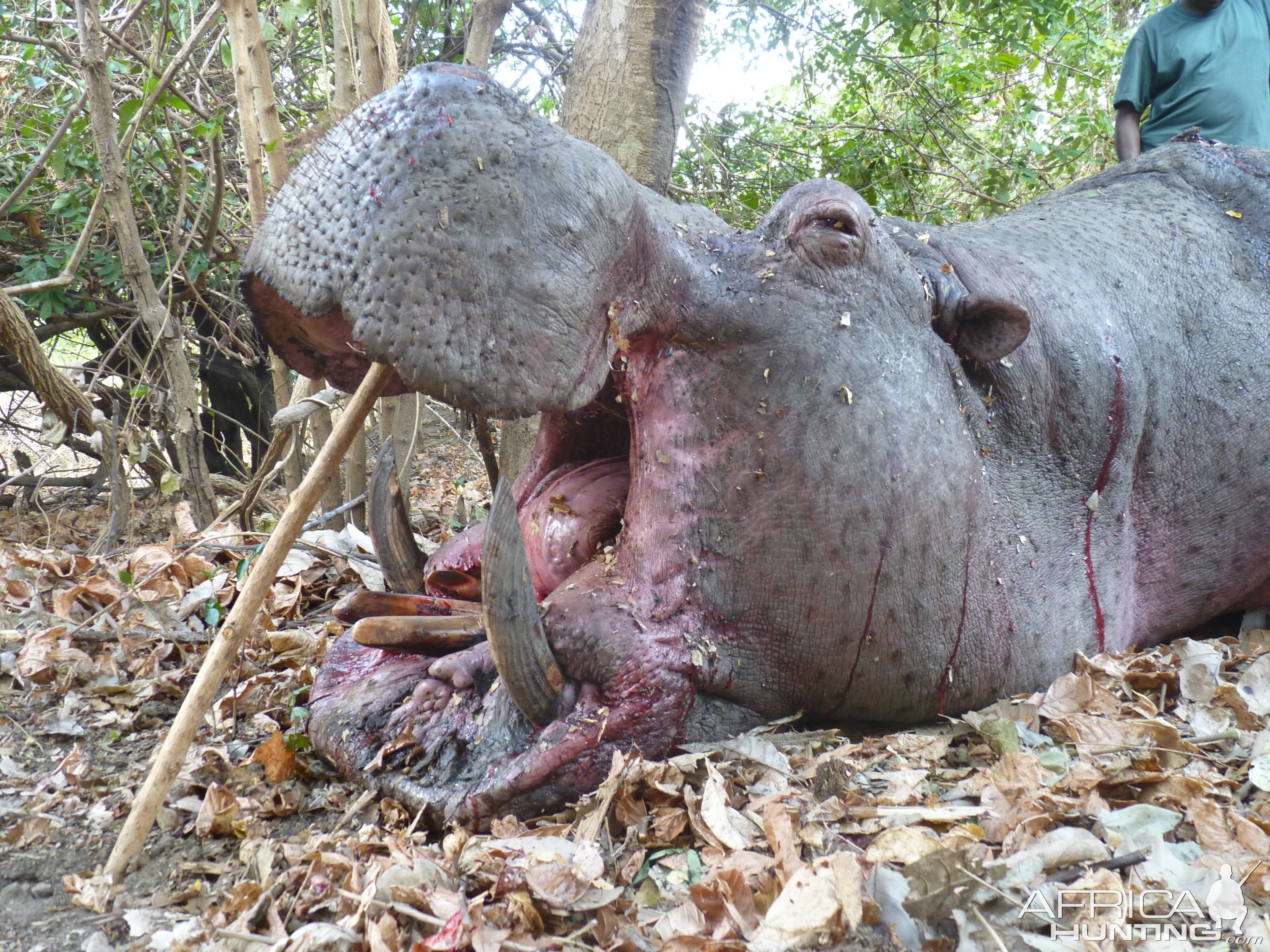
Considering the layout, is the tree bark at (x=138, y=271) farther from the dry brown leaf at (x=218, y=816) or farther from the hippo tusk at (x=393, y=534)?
the dry brown leaf at (x=218, y=816)

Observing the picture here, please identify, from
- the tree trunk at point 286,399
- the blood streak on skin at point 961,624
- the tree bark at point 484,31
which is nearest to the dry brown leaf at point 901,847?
the blood streak on skin at point 961,624

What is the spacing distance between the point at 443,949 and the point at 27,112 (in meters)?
5.62

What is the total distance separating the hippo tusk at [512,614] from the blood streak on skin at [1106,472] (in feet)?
4.49

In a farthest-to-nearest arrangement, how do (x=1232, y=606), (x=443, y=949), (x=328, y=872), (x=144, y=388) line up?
(x=144, y=388), (x=1232, y=606), (x=328, y=872), (x=443, y=949)

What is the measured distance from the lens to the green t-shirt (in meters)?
3.98

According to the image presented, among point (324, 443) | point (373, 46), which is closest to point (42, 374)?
point (324, 443)

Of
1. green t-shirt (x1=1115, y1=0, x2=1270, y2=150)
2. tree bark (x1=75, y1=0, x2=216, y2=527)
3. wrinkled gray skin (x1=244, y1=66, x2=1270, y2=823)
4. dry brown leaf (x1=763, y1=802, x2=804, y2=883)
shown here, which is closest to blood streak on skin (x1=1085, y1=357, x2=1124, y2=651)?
wrinkled gray skin (x1=244, y1=66, x2=1270, y2=823)

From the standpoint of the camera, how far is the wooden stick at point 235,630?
5.91 ft

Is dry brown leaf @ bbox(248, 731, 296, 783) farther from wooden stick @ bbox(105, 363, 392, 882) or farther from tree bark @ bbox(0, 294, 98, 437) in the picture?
Result: tree bark @ bbox(0, 294, 98, 437)

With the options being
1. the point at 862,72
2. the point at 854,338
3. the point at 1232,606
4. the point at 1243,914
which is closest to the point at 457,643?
the point at 854,338

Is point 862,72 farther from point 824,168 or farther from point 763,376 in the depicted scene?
point 763,376

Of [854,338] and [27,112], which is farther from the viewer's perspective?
A: [27,112]

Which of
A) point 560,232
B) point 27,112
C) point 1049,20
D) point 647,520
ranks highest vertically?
point 1049,20

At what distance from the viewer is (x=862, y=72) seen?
6.51 metres
